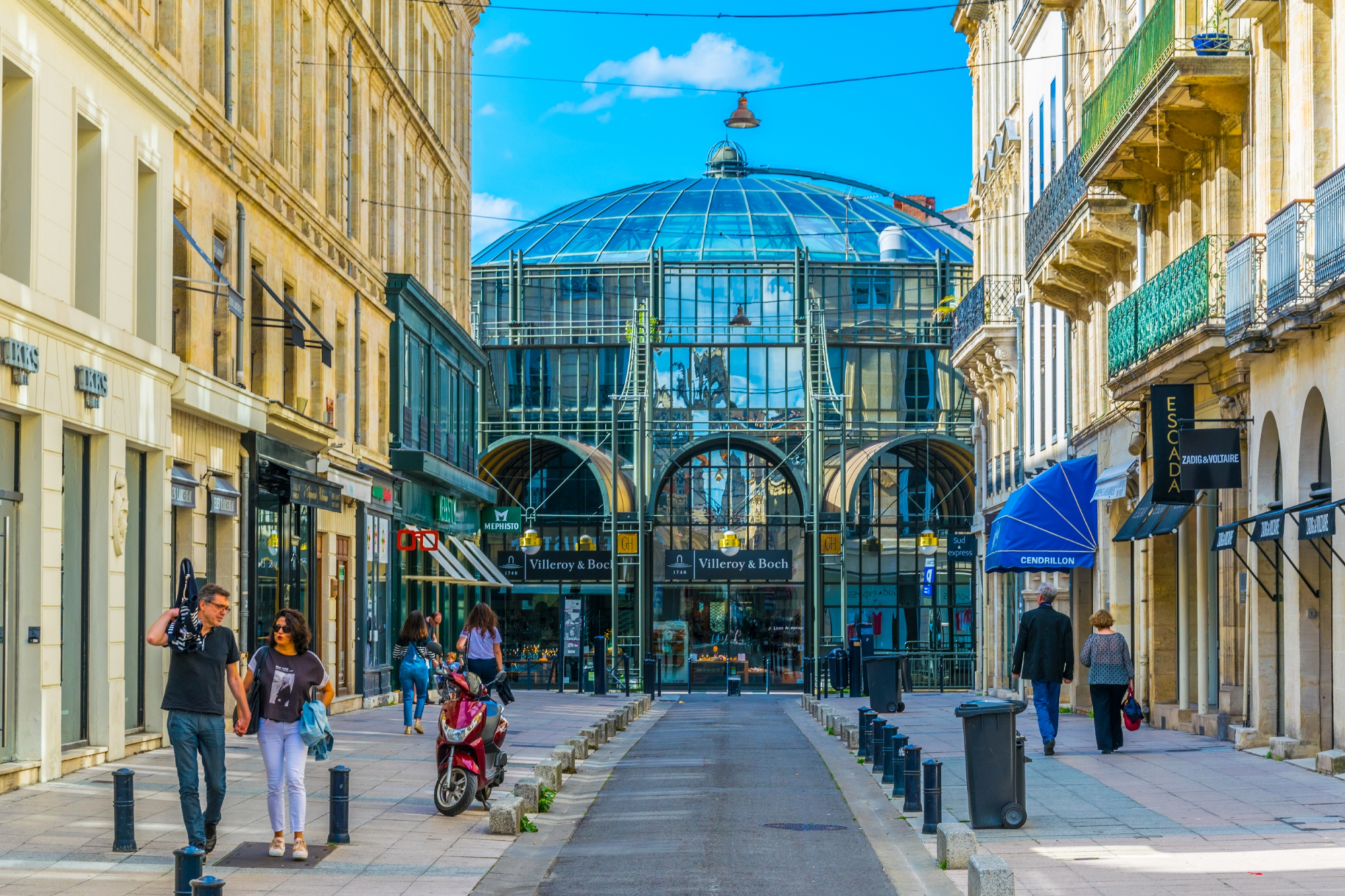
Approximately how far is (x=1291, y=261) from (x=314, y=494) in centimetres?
1450

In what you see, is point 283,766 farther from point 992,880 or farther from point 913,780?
point 913,780

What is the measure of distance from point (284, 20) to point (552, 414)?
1147 inches

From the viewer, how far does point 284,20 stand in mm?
25266

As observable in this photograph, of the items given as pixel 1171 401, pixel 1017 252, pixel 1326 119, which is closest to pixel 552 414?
pixel 1017 252

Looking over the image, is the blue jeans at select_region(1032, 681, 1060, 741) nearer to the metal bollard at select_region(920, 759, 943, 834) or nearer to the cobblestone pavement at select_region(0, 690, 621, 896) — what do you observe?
the cobblestone pavement at select_region(0, 690, 621, 896)

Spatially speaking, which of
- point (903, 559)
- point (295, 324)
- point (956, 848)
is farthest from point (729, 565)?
point (956, 848)

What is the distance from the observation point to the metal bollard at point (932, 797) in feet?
40.5

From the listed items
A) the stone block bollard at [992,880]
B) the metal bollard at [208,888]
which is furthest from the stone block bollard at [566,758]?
the metal bollard at [208,888]

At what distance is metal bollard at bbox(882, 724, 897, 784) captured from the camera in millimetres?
16203

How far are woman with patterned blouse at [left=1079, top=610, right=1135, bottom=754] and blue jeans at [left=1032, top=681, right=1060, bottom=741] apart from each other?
0.41 meters

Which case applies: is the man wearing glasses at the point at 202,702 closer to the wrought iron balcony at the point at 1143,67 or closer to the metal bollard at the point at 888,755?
the metal bollard at the point at 888,755

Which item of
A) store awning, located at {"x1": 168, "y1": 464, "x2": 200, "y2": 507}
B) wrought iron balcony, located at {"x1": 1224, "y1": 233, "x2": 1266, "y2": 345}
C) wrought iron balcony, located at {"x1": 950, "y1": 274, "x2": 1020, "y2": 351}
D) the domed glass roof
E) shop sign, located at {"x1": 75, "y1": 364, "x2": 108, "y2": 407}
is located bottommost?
store awning, located at {"x1": 168, "y1": 464, "x2": 200, "y2": 507}

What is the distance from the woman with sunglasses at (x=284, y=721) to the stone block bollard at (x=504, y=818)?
1.87 metres

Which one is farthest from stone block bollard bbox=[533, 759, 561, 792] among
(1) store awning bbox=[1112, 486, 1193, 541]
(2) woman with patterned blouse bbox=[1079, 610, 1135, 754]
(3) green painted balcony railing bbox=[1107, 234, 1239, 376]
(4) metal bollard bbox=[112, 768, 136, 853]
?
(3) green painted balcony railing bbox=[1107, 234, 1239, 376]
